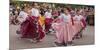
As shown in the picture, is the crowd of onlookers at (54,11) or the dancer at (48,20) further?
the dancer at (48,20)

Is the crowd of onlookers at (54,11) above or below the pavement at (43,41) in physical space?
above

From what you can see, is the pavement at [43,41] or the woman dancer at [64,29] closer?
the pavement at [43,41]

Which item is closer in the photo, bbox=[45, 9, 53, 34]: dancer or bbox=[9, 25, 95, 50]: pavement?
bbox=[9, 25, 95, 50]: pavement

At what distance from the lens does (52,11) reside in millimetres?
1815

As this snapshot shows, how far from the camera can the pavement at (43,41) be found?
1629mm

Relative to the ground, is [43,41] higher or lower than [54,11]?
lower

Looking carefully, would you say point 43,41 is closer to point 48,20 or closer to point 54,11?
point 48,20

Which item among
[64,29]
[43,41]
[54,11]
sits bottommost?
[43,41]

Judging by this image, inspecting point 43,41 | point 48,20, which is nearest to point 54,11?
point 48,20

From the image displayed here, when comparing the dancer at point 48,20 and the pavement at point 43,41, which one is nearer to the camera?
the pavement at point 43,41

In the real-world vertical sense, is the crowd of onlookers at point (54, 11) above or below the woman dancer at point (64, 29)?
above

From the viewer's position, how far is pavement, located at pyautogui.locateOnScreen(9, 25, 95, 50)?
163 cm

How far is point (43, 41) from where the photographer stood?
176 centimetres

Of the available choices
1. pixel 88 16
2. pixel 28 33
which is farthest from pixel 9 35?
pixel 88 16
